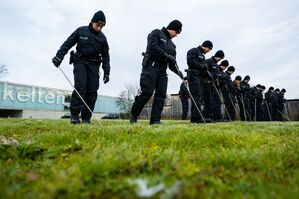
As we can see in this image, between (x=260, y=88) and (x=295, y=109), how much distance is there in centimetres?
906

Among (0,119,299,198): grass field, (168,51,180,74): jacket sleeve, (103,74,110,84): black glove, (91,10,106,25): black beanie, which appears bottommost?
(0,119,299,198): grass field

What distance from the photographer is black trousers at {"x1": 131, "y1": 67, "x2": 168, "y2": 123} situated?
6734 millimetres

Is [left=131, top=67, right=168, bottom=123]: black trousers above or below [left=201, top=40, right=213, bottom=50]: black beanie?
below

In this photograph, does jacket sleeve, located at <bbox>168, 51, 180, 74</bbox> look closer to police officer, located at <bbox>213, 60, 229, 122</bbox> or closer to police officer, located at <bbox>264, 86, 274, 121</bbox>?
police officer, located at <bbox>213, 60, 229, 122</bbox>

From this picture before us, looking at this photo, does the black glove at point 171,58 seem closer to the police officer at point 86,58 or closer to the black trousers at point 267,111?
the police officer at point 86,58

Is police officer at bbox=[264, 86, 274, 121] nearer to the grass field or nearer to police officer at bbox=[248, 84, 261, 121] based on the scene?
police officer at bbox=[248, 84, 261, 121]

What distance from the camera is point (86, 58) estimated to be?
683cm

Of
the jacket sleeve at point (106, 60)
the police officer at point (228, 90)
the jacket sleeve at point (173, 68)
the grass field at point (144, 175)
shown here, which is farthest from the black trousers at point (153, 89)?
the police officer at point (228, 90)

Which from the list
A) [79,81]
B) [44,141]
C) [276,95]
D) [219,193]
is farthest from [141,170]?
[276,95]

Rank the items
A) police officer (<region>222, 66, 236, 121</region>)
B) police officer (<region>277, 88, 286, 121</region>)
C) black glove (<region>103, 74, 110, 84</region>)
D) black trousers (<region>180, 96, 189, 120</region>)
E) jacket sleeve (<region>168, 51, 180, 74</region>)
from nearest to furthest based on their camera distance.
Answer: black glove (<region>103, 74, 110, 84</region>) → jacket sleeve (<region>168, 51, 180, 74</region>) → police officer (<region>222, 66, 236, 121</region>) → black trousers (<region>180, 96, 189, 120</region>) → police officer (<region>277, 88, 286, 121</region>)

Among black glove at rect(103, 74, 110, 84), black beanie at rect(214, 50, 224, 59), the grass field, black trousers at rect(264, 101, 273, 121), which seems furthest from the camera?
black trousers at rect(264, 101, 273, 121)

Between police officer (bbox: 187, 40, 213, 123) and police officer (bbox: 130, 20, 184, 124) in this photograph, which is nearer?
police officer (bbox: 130, 20, 184, 124)

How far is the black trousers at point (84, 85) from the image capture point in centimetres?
659

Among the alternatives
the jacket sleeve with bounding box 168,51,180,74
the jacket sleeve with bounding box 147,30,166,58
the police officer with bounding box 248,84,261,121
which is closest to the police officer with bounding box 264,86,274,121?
the police officer with bounding box 248,84,261,121
